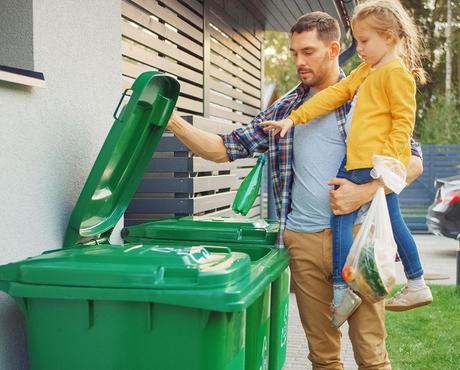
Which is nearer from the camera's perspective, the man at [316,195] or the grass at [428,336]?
the man at [316,195]

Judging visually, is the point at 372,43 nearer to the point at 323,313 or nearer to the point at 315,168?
the point at 315,168

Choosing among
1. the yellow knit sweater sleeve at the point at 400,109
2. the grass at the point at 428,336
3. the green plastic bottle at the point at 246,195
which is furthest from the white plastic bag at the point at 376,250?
the grass at the point at 428,336

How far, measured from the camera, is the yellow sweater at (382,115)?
2975 millimetres

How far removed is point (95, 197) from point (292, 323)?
3690 mm

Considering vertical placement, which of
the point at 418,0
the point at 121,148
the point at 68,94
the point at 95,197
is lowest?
the point at 95,197

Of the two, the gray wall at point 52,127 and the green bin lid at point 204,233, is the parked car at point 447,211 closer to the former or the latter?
the green bin lid at point 204,233

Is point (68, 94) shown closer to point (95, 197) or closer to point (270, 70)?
point (95, 197)

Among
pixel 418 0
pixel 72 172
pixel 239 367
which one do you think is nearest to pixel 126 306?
pixel 239 367

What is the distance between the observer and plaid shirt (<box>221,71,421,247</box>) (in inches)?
137

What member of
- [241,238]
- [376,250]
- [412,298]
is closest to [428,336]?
[412,298]

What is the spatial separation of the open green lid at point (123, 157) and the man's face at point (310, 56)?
0.64 m

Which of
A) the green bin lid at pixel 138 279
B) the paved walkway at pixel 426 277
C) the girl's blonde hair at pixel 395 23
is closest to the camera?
the green bin lid at pixel 138 279

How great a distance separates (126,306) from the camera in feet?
7.68

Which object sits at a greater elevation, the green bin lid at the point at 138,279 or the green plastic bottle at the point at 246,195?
the green plastic bottle at the point at 246,195
